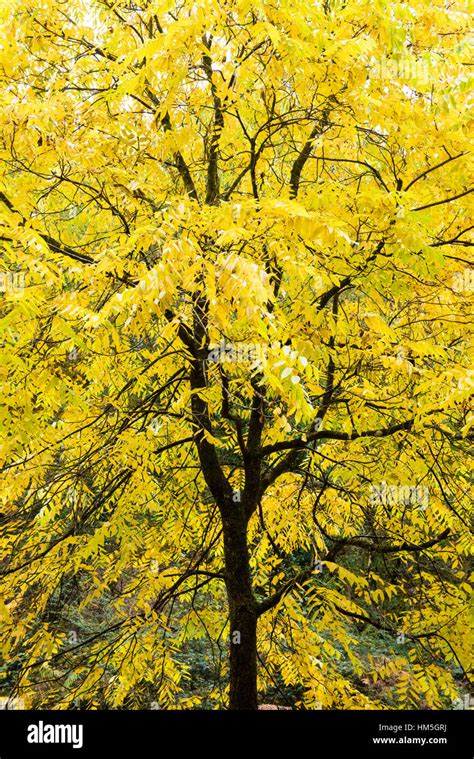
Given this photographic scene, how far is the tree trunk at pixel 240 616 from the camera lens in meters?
5.26

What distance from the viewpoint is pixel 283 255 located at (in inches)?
130

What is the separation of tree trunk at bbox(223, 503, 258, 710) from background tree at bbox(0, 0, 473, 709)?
0.07 ft

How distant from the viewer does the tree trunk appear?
5.26m

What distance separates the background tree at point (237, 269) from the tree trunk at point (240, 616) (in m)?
0.02

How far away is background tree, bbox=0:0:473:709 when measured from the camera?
3.32m

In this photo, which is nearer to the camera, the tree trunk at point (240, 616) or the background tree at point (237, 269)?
the background tree at point (237, 269)

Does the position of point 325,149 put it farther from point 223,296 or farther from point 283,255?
point 223,296

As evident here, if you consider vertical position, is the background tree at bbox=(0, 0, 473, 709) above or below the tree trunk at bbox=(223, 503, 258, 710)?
above

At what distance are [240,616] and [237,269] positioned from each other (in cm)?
357

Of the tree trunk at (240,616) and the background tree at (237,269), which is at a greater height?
the background tree at (237,269)

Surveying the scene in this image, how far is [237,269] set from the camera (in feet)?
9.14

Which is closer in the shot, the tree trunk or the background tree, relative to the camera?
the background tree
